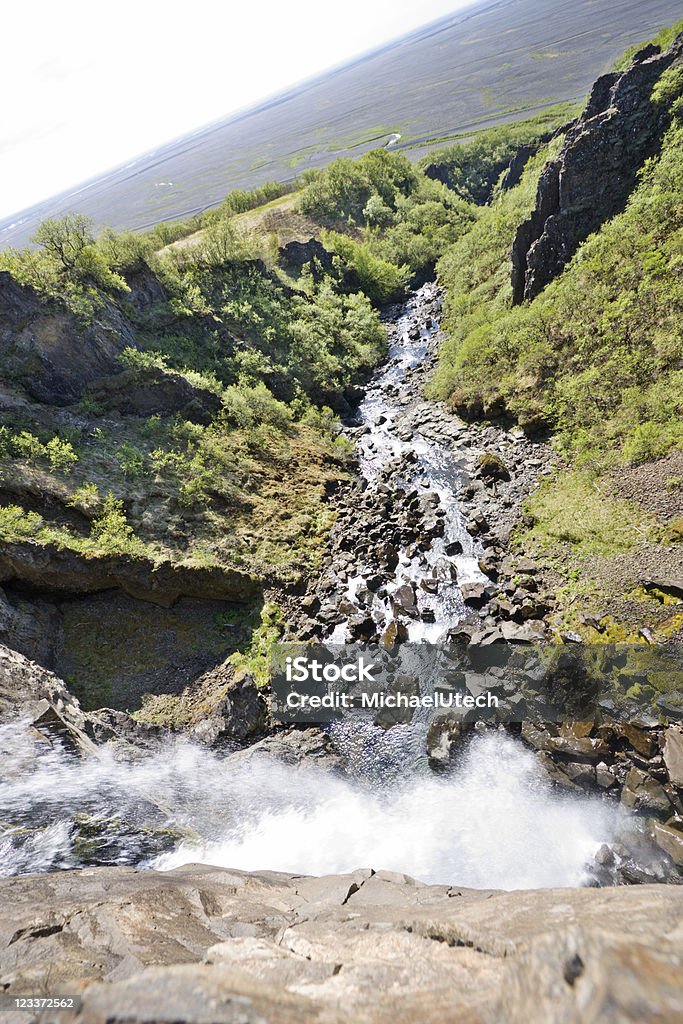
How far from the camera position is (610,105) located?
87.6 ft

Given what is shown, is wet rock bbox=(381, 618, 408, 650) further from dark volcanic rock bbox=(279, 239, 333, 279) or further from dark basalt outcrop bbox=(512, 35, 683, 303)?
dark volcanic rock bbox=(279, 239, 333, 279)

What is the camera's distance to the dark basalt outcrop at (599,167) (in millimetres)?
24656

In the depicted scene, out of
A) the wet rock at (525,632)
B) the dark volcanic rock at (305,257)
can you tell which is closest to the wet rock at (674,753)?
the wet rock at (525,632)

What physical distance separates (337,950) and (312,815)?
780 centimetres

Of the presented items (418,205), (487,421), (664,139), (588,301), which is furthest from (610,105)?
(418,205)

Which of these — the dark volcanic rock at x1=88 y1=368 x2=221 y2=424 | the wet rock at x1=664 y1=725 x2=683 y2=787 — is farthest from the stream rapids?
the dark volcanic rock at x1=88 y1=368 x2=221 y2=424

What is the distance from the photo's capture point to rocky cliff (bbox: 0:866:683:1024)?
275 cm

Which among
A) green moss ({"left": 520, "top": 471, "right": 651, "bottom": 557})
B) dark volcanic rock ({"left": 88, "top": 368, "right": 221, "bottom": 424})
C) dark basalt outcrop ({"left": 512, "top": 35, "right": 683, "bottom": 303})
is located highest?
dark basalt outcrop ({"left": 512, "top": 35, "right": 683, "bottom": 303})

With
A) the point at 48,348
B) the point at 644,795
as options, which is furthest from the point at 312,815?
the point at 48,348

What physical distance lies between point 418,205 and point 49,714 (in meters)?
59.4

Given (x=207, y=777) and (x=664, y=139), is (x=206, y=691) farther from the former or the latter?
(x=664, y=139)

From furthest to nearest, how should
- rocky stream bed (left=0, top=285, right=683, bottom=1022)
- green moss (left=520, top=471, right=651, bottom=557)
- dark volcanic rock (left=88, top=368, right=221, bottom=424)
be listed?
dark volcanic rock (left=88, top=368, right=221, bottom=424) → green moss (left=520, top=471, right=651, bottom=557) → rocky stream bed (left=0, top=285, right=683, bottom=1022)

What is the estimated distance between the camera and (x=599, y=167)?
82.6ft

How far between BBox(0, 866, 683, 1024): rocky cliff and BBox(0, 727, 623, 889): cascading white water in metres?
1.98
